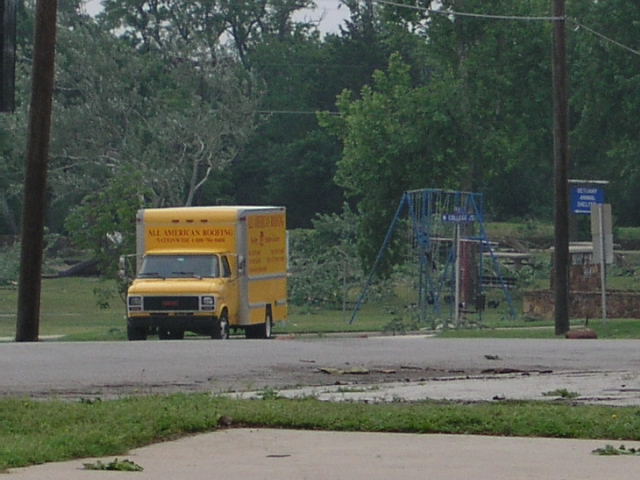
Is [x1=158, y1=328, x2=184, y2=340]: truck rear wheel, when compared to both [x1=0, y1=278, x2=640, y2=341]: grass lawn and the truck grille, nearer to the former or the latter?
the truck grille

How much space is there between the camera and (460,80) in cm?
5447

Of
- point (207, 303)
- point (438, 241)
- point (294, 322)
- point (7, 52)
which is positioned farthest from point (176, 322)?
point (7, 52)

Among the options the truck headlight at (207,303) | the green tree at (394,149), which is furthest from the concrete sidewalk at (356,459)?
the green tree at (394,149)

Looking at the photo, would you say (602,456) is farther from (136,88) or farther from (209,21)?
(209,21)

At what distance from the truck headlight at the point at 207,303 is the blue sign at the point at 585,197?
26.9ft

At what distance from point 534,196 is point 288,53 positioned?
66.2 feet

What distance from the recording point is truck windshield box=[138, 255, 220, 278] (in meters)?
31.0

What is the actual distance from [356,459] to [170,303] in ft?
66.1

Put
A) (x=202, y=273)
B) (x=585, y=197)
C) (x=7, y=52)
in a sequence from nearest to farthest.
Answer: (x=7, y=52), (x=202, y=273), (x=585, y=197)

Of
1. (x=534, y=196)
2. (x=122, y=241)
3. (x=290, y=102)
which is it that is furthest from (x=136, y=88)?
(x=122, y=241)

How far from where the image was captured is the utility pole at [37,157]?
2439 cm

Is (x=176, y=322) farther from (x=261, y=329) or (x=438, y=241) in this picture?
(x=438, y=241)

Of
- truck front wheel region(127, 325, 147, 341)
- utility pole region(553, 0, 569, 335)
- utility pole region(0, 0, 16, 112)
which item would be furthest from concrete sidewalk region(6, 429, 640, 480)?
utility pole region(553, 0, 569, 335)

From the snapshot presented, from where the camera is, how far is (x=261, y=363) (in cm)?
1772
